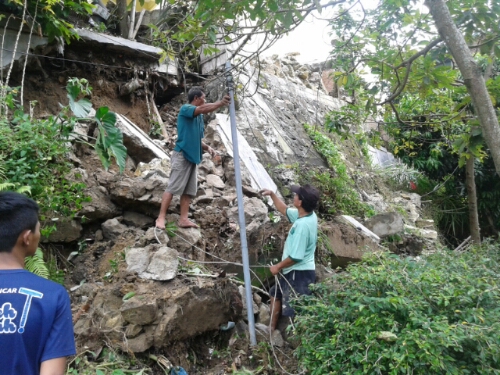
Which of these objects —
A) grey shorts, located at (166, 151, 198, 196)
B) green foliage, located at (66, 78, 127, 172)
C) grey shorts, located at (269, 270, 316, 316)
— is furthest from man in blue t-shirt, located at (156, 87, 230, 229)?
grey shorts, located at (269, 270, 316, 316)

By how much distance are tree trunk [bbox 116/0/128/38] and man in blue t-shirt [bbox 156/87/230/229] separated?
14.7 feet

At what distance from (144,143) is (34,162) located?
6.21 ft

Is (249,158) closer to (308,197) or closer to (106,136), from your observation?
(106,136)

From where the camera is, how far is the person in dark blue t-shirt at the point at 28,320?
176 cm

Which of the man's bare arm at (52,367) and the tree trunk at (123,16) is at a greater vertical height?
the tree trunk at (123,16)

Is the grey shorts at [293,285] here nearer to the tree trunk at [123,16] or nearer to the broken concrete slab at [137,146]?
the broken concrete slab at [137,146]

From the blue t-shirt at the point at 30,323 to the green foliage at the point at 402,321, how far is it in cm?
198

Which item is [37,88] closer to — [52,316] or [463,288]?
[52,316]

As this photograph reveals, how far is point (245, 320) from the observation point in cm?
454

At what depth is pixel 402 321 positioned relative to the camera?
3244mm

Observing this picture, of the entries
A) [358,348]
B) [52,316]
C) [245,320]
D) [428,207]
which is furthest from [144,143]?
[428,207]

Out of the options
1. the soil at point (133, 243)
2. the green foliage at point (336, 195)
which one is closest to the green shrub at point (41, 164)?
the soil at point (133, 243)

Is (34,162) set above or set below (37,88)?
below

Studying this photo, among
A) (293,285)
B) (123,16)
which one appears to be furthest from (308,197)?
(123,16)
